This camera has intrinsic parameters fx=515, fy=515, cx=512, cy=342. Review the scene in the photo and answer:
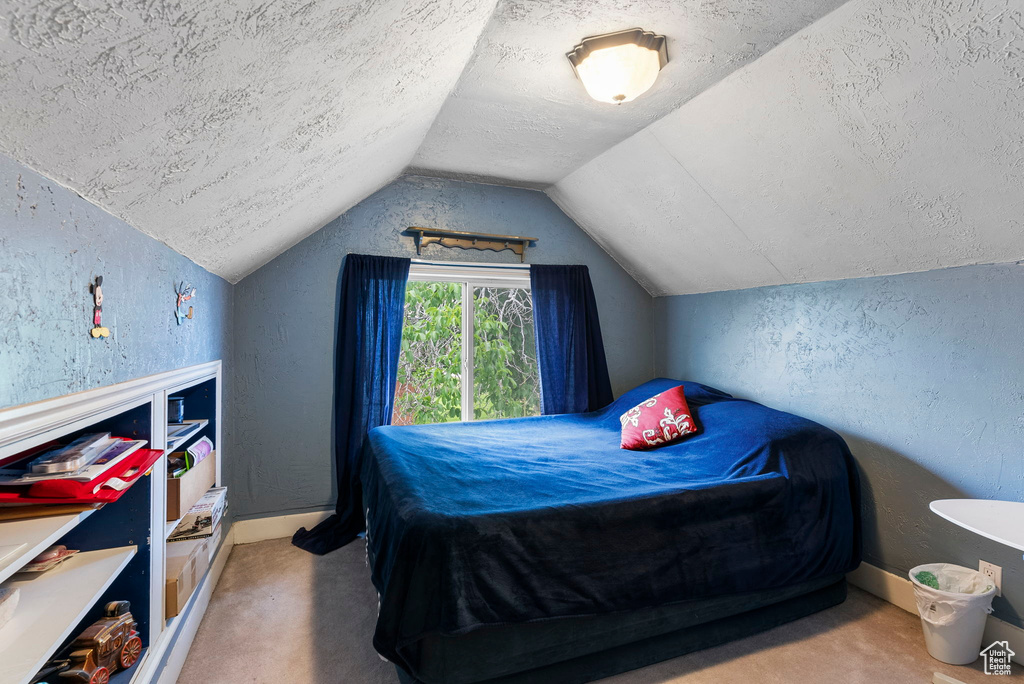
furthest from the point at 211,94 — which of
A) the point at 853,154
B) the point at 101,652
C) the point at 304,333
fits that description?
the point at 304,333

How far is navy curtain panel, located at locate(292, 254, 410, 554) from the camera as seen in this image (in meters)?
3.31

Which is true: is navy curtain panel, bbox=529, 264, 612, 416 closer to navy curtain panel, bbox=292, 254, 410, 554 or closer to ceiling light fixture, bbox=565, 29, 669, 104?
navy curtain panel, bbox=292, 254, 410, 554

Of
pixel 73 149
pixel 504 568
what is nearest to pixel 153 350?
pixel 73 149

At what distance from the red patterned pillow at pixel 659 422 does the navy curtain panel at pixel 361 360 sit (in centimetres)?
159

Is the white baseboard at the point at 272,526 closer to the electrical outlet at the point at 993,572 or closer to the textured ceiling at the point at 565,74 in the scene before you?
the textured ceiling at the point at 565,74

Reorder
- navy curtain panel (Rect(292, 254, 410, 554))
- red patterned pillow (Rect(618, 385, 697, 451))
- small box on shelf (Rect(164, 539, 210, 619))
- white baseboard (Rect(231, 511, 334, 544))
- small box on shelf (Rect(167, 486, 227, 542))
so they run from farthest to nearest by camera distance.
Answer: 1. navy curtain panel (Rect(292, 254, 410, 554))
2. white baseboard (Rect(231, 511, 334, 544))
3. red patterned pillow (Rect(618, 385, 697, 451))
4. small box on shelf (Rect(167, 486, 227, 542))
5. small box on shelf (Rect(164, 539, 210, 619))

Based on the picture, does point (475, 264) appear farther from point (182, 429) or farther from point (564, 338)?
point (182, 429)

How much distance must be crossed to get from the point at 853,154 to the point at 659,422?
165cm

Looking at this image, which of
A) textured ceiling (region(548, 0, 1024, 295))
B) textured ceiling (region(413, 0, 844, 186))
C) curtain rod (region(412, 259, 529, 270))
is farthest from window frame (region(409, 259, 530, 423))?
textured ceiling (region(548, 0, 1024, 295))

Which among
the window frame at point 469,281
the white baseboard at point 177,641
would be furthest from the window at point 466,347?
the white baseboard at point 177,641

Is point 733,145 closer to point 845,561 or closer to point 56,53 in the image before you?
point 845,561

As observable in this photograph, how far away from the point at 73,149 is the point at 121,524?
121cm

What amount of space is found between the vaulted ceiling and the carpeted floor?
161cm

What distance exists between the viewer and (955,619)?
197cm
